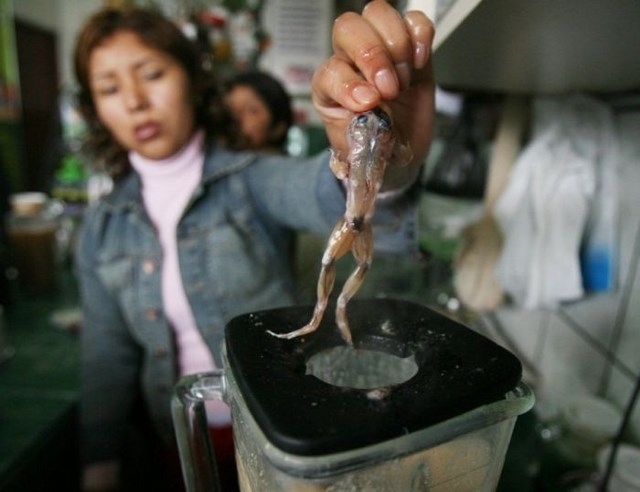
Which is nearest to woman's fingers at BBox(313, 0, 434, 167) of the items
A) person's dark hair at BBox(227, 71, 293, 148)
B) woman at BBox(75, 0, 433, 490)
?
woman at BBox(75, 0, 433, 490)

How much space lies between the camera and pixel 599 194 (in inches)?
26.1

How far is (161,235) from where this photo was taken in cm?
71

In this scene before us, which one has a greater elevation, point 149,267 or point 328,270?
point 328,270

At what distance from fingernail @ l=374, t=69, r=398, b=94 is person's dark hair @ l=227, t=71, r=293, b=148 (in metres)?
1.11

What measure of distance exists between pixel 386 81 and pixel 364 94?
0.02 m

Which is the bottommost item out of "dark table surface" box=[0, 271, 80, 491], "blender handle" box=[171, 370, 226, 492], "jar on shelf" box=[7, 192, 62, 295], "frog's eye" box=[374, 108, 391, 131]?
"dark table surface" box=[0, 271, 80, 491]

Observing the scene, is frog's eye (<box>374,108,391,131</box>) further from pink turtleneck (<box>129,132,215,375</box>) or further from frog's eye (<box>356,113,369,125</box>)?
pink turtleneck (<box>129,132,215,375</box>)

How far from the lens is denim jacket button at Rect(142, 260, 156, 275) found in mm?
694

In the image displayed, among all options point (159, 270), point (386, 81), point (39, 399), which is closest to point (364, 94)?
point (386, 81)

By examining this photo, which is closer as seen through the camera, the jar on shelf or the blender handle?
the blender handle

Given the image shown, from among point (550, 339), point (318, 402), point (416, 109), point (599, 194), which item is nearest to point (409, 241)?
point (416, 109)

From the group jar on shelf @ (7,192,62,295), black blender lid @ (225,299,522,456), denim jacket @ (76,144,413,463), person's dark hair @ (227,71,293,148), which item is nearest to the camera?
black blender lid @ (225,299,522,456)

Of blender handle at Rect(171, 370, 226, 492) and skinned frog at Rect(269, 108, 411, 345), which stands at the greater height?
skinned frog at Rect(269, 108, 411, 345)

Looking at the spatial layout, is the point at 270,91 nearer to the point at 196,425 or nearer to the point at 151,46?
the point at 151,46
